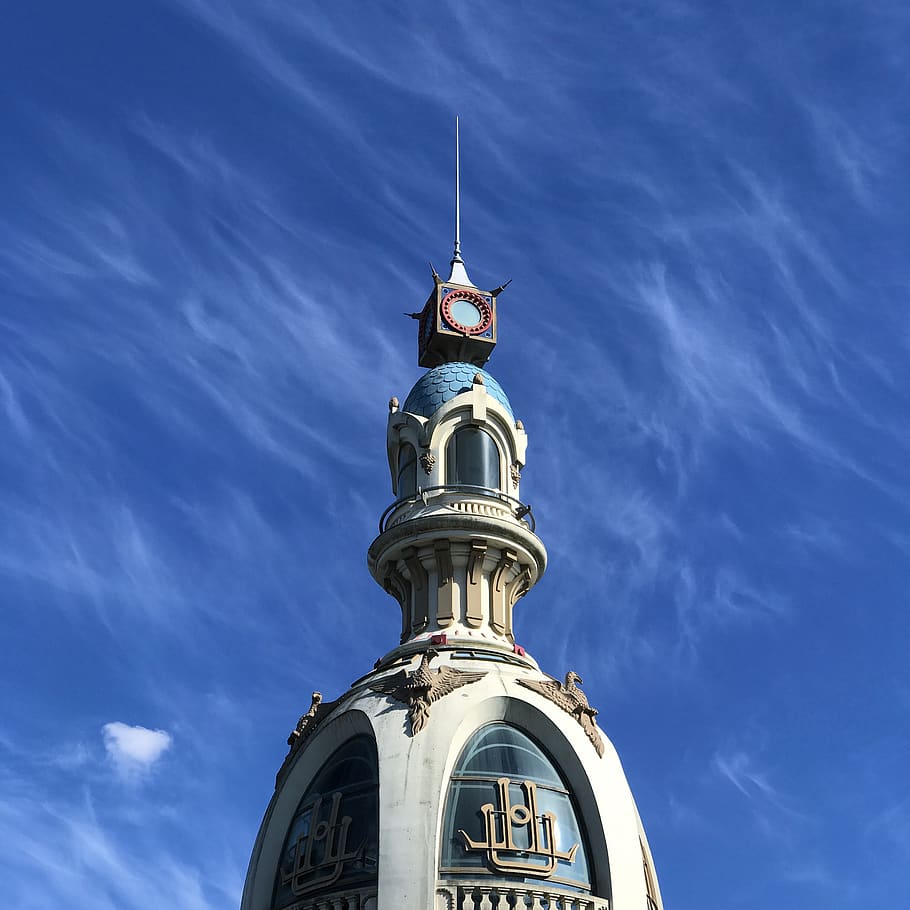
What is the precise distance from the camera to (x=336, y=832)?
42250mm

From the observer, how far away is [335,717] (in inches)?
1790

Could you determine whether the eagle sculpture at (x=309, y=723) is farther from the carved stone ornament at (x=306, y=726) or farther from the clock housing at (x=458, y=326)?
the clock housing at (x=458, y=326)

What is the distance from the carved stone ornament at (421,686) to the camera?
1693 inches

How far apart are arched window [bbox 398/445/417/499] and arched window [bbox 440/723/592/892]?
10642 millimetres

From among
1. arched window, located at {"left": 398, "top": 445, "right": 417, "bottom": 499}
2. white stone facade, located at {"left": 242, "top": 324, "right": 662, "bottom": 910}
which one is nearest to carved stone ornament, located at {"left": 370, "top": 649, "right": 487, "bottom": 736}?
white stone facade, located at {"left": 242, "top": 324, "right": 662, "bottom": 910}

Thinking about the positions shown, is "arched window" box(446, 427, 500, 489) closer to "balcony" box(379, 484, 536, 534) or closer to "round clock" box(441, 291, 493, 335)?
"balcony" box(379, 484, 536, 534)

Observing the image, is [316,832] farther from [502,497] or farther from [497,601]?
[502,497]

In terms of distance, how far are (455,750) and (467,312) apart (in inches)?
810

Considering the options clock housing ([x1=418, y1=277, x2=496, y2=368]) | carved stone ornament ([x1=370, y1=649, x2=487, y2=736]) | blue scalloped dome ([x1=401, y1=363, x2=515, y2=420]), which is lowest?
carved stone ornament ([x1=370, y1=649, x2=487, y2=736])

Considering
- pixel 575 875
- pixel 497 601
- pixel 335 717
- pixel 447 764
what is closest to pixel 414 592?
pixel 497 601

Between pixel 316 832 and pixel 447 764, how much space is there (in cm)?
475

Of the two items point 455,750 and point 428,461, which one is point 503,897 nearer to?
point 455,750

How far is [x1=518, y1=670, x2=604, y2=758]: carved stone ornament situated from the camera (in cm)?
4497

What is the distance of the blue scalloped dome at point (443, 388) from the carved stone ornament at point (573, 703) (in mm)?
11415
